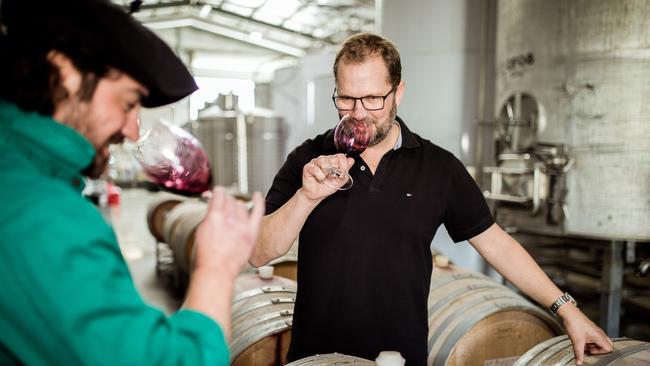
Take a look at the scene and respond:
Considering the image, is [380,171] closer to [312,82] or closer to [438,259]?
[438,259]

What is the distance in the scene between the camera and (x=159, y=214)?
7.23 metres

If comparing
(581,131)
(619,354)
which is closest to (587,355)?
(619,354)

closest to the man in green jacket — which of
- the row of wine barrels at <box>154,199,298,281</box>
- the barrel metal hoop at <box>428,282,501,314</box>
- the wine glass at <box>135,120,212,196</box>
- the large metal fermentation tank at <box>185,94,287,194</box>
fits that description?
the wine glass at <box>135,120,212,196</box>

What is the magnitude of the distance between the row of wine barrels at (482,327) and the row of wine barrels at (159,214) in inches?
212

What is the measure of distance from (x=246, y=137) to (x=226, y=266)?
9307mm

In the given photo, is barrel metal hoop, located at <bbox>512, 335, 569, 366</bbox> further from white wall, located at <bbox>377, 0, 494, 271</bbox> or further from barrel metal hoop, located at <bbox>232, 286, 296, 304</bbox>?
white wall, located at <bbox>377, 0, 494, 271</bbox>

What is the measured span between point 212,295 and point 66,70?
44 centimetres

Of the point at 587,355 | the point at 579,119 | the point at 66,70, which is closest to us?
the point at 66,70

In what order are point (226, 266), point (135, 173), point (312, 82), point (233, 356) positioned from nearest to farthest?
point (226, 266) → point (233, 356) → point (312, 82) → point (135, 173)

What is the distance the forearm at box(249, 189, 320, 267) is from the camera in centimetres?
155

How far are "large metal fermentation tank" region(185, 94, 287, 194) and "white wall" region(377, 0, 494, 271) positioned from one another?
5.27 meters

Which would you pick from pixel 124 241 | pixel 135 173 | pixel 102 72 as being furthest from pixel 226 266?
pixel 135 173

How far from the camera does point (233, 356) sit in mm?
2137

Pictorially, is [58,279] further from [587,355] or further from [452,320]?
[452,320]
